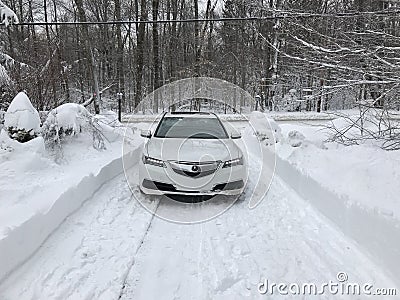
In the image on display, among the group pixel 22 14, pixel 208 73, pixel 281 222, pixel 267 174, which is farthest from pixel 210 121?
pixel 22 14

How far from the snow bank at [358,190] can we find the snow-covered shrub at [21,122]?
4.96m

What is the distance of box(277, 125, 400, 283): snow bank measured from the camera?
3.15 m

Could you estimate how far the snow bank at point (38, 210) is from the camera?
293cm

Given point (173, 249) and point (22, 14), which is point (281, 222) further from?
point (22, 14)

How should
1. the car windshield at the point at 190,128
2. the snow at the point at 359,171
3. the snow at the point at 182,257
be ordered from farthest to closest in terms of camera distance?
the car windshield at the point at 190,128 → the snow at the point at 359,171 → the snow at the point at 182,257

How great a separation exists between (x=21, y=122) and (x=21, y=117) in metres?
0.10

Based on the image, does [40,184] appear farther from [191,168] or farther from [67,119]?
[67,119]

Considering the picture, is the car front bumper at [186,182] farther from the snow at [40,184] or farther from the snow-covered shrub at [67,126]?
the snow-covered shrub at [67,126]

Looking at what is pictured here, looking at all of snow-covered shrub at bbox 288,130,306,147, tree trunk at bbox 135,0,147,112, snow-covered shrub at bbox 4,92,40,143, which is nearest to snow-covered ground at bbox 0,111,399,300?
snow-covered shrub at bbox 4,92,40,143

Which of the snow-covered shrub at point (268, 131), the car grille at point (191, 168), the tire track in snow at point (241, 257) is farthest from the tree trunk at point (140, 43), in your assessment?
the tire track in snow at point (241, 257)

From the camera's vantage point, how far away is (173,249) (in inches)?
139

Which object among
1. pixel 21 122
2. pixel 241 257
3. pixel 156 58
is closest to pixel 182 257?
pixel 241 257

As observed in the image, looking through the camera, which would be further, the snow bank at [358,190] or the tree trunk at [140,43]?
the tree trunk at [140,43]

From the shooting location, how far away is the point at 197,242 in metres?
3.73
